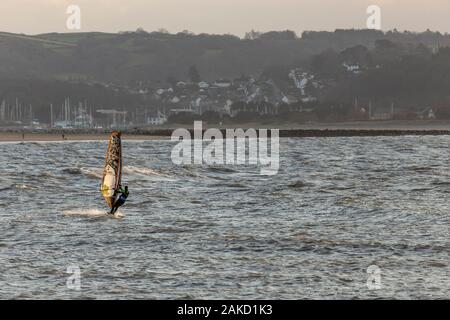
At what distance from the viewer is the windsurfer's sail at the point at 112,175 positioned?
3962cm

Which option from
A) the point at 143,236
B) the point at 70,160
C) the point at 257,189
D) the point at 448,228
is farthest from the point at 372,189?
the point at 70,160

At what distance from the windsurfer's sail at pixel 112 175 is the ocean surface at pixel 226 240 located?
95 centimetres

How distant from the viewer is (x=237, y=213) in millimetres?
41188

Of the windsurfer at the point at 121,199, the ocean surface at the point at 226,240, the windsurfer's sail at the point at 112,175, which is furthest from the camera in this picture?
the windsurfer's sail at the point at 112,175

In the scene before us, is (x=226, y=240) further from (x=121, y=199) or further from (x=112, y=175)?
(x=112, y=175)

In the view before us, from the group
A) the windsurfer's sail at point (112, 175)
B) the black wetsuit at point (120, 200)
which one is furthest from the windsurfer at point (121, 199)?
the windsurfer's sail at point (112, 175)

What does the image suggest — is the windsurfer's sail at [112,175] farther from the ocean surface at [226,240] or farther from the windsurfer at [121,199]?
the ocean surface at [226,240]

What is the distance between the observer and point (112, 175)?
1576 inches

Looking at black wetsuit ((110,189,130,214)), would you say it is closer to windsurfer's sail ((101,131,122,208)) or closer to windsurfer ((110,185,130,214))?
windsurfer ((110,185,130,214))

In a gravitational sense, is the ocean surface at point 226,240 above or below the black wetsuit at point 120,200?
below

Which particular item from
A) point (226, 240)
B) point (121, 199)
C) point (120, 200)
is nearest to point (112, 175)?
point (120, 200)

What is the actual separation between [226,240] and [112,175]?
8.87 m

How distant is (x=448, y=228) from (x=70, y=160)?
173ft

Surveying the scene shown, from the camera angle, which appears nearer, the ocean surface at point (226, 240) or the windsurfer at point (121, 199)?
the ocean surface at point (226, 240)
